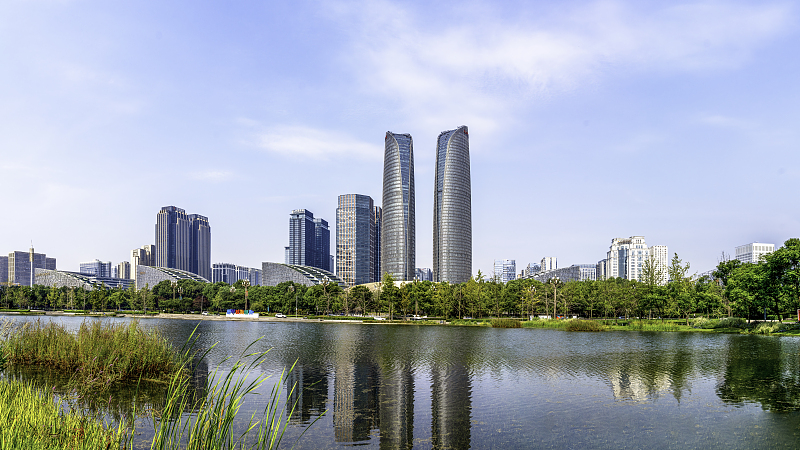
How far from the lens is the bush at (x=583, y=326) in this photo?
242 ft

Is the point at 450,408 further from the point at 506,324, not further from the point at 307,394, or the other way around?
the point at 506,324

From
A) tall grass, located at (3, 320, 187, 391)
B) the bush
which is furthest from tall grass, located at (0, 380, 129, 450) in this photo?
the bush

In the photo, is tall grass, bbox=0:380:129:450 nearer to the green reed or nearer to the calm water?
the calm water

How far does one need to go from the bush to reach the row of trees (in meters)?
15.8

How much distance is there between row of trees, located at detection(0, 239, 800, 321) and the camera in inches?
2702

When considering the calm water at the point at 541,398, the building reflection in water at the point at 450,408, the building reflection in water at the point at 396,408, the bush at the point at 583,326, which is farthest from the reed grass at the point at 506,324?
the building reflection in water at the point at 396,408

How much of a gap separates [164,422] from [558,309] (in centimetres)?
11388

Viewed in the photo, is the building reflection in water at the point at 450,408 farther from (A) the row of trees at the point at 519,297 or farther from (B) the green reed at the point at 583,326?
(A) the row of trees at the point at 519,297

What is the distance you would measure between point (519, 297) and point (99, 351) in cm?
9901

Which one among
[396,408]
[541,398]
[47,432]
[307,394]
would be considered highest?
[47,432]

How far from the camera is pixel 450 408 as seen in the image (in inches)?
816

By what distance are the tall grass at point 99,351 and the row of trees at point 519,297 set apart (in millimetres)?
71374

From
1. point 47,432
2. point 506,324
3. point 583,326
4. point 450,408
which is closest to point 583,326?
point 583,326

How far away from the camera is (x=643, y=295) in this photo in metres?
A: 89.7
